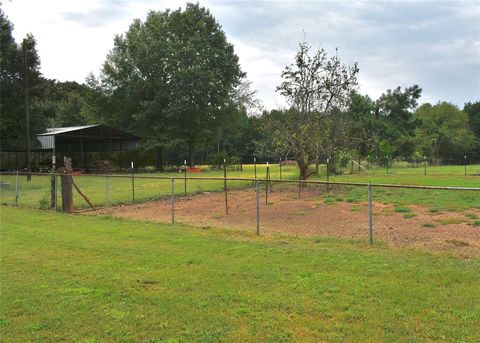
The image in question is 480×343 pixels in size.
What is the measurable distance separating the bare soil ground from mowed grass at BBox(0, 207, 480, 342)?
1349 mm

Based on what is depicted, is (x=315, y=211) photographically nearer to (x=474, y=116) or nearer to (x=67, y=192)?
(x=67, y=192)

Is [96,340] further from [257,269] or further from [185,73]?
[185,73]

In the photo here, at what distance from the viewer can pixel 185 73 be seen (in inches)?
1666

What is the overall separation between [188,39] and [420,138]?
117 feet

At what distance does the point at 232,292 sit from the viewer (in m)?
5.32

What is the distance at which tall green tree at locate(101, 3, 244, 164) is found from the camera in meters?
43.7

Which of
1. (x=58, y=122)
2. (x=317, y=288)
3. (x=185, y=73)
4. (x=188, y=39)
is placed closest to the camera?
(x=317, y=288)

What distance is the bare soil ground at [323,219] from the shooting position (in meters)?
9.01

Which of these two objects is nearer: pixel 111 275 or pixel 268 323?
pixel 268 323

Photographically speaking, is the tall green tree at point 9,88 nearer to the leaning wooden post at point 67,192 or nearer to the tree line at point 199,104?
the tree line at point 199,104

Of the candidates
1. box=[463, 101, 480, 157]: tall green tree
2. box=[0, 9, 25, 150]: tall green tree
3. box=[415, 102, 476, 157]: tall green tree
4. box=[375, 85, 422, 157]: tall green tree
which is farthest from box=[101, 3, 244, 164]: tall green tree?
box=[463, 101, 480, 157]: tall green tree

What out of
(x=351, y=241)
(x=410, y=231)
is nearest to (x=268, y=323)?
(x=351, y=241)

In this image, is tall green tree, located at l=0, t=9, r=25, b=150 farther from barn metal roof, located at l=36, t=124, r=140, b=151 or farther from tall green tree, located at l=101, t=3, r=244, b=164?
tall green tree, located at l=101, t=3, r=244, b=164

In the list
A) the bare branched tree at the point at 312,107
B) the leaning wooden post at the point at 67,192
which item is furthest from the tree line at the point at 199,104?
the leaning wooden post at the point at 67,192
